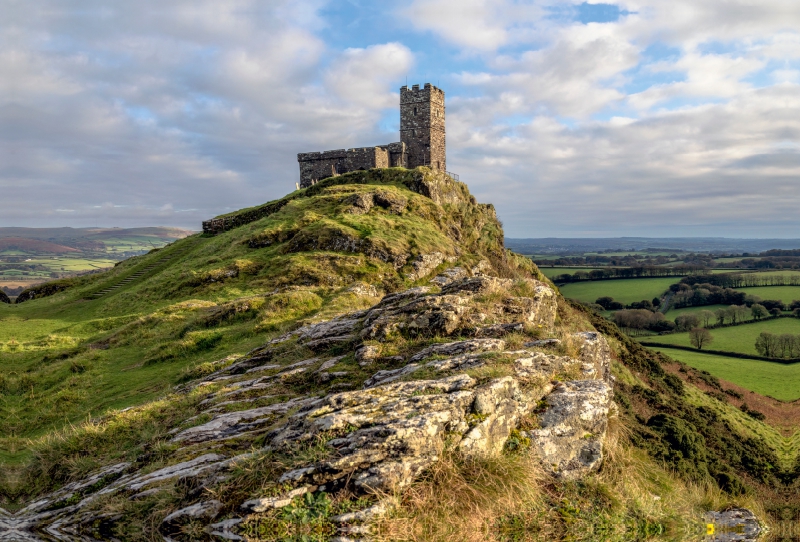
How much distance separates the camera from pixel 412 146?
5741 centimetres

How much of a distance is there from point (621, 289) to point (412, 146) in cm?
11077

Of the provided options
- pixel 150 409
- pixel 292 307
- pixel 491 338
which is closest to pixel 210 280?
pixel 292 307

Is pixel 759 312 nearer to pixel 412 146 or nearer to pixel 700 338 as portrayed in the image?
→ pixel 700 338

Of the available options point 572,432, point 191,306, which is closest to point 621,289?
point 191,306

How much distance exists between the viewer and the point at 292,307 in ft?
77.1

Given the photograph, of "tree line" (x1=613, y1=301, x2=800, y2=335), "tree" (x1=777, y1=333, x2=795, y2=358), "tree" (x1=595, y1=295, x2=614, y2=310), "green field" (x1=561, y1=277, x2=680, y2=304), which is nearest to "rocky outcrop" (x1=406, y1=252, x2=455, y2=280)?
"tree line" (x1=613, y1=301, x2=800, y2=335)

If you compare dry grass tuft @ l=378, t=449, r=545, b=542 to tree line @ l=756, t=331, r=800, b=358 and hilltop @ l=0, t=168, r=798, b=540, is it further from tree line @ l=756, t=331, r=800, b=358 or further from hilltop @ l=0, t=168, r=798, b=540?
tree line @ l=756, t=331, r=800, b=358

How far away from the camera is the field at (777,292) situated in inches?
4569

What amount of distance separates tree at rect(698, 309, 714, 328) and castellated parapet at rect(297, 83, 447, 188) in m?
84.3

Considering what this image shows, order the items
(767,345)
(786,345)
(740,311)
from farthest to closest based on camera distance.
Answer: (740,311), (767,345), (786,345)

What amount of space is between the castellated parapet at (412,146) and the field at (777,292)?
11371cm

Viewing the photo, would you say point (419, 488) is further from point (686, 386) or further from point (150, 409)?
point (686, 386)

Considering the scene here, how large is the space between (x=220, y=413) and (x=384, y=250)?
963 inches

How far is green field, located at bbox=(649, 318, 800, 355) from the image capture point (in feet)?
287
